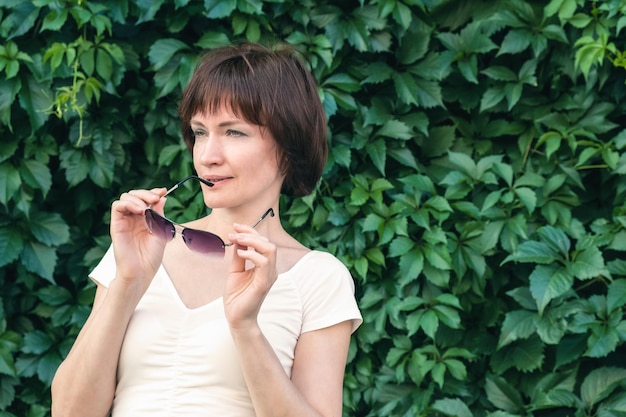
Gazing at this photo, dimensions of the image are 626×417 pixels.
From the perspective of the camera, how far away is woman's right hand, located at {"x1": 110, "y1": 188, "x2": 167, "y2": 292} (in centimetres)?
185

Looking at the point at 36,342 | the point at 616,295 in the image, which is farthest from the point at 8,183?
the point at 616,295

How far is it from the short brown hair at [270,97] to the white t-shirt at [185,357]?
1.25 feet

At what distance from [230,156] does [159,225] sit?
0.25 m

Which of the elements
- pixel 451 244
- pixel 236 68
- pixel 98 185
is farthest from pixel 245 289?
pixel 98 185

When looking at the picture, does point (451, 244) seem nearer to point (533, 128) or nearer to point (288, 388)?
point (533, 128)

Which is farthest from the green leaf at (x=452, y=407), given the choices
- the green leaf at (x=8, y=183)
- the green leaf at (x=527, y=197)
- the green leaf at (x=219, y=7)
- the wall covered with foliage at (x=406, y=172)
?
the green leaf at (x=8, y=183)

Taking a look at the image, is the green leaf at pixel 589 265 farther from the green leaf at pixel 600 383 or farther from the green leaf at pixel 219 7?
the green leaf at pixel 219 7

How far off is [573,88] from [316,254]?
4.92 feet

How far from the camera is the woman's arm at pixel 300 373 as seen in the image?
5.97 feet

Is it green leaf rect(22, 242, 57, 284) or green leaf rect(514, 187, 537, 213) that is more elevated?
green leaf rect(514, 187, 537, 213)

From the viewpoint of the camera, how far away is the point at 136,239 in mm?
1943

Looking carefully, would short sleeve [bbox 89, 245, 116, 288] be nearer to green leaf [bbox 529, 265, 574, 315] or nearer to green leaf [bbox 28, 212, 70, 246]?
green leaf [bbox 28, 212, 70, 246]

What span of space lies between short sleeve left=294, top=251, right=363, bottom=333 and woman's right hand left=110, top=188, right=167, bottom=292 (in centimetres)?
36

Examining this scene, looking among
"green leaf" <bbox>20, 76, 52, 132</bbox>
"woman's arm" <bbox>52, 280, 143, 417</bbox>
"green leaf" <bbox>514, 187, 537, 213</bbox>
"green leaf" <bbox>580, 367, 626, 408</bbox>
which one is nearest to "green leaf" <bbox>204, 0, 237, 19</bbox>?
"green leaf" <bbox>20, 76, 52, 132</bbox>
